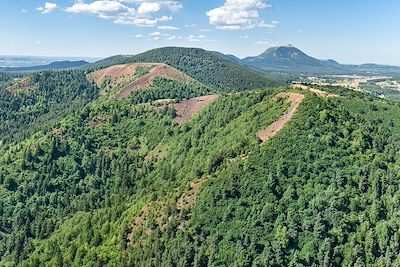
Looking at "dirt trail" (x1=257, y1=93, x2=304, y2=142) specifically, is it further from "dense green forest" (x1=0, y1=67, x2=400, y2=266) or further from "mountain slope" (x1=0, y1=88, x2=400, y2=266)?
"dense green forest" (x1=0, y1=67, x2=400, y2=266)

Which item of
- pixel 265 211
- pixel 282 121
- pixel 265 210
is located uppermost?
pixel 282 121

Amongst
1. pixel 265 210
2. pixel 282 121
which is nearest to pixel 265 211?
pixel 265 210

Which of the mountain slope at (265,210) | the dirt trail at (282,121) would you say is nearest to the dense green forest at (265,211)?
the mountain slope at (265,210)

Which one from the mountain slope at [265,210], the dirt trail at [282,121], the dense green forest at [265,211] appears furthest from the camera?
the dirt trail at [282,121]

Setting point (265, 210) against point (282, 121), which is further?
point (282, 121)

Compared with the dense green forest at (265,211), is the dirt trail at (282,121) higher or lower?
higher

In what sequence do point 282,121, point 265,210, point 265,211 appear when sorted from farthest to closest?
1. point 282,121
2. point 265,210
3. point 265,211

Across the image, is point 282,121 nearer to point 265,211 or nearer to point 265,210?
point 265,210

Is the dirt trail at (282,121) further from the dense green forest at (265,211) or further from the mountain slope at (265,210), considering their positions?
the dense green forest at (265,211)

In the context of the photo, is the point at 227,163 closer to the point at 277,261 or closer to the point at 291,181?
the point at 291,181

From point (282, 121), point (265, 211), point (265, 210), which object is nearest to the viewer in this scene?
point (265, 211)

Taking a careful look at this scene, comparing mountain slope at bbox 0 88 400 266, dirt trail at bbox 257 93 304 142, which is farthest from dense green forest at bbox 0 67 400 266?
dirt trail at bbox 257 93 304 142
